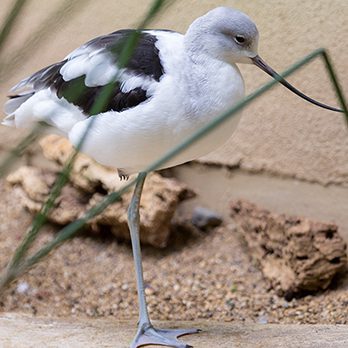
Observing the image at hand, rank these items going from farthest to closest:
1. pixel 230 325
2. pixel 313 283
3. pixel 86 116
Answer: pixel 313 283 < pixel 230 325 < pixel 86 116

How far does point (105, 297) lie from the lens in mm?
2562

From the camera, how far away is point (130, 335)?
2.02m

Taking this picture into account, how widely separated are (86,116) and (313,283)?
35.9 inches

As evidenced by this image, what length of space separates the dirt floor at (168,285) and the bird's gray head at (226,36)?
0.83 metres

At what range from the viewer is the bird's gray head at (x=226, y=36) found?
73.2 inches

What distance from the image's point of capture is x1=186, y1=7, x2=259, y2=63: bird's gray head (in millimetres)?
1860

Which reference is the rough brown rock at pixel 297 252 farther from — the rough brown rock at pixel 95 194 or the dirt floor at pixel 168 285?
the rough brown rock at pixel 95 194

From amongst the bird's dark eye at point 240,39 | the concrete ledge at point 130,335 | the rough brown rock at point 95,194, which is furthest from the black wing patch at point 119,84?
the rough brown rock at point 95,194

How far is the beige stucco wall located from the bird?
0.63 metres

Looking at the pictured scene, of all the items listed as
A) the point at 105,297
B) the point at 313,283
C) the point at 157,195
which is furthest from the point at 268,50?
the point at 105,297

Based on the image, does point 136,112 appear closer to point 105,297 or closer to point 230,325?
point 230,325

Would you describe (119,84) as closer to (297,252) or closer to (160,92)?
(160,92)

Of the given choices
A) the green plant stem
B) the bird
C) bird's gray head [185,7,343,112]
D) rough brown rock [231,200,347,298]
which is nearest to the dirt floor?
rough brown rock [231,200,347,298]

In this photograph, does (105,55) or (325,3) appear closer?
(105,55)
